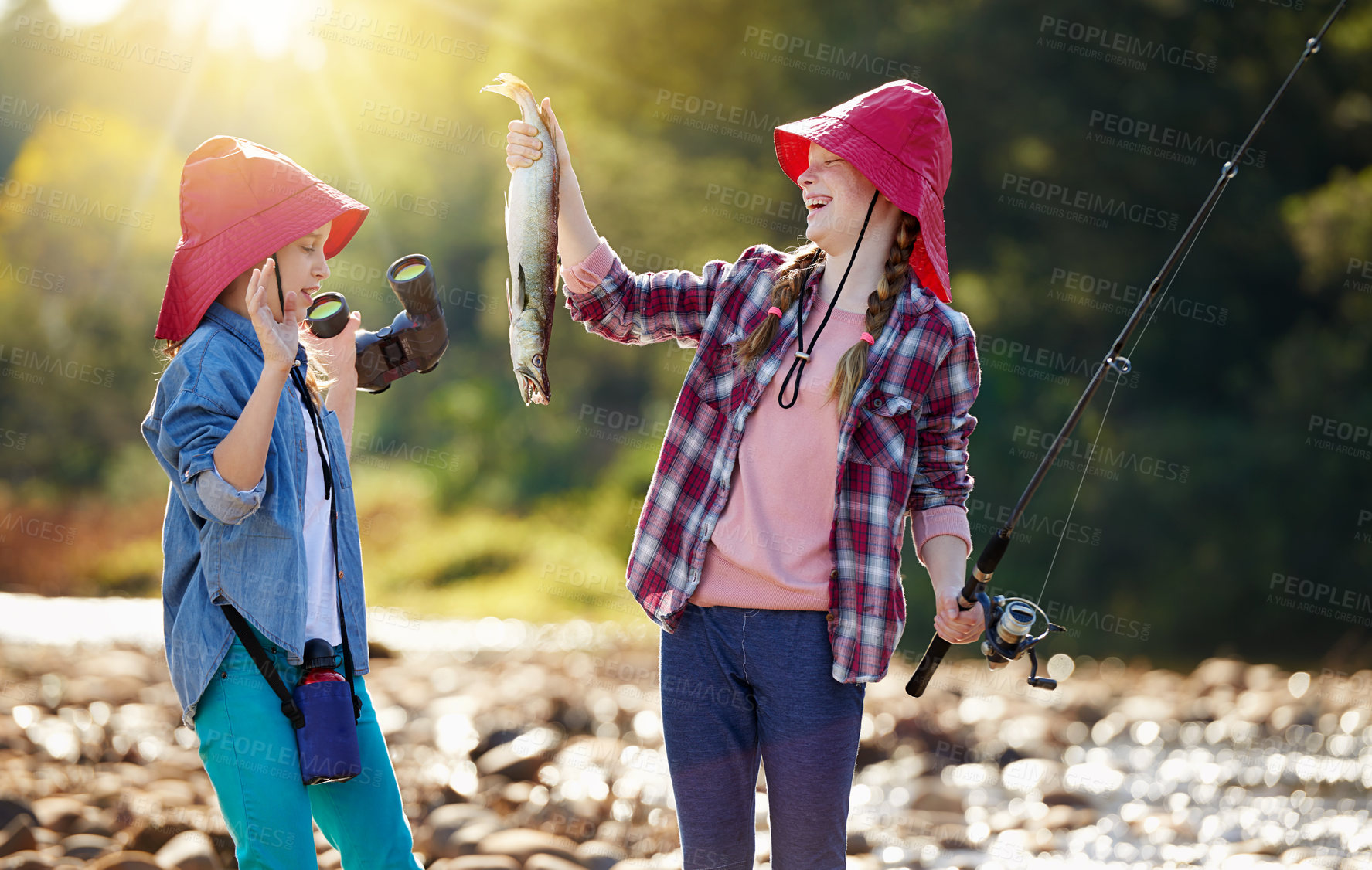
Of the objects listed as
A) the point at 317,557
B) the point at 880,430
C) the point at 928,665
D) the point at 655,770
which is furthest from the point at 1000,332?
the point at 317,557

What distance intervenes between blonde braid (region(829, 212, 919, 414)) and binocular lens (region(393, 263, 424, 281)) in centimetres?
95

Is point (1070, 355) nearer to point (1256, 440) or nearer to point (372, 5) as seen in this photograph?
point (1256, 440)

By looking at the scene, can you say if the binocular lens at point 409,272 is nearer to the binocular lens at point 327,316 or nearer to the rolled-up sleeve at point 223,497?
the binocular lens at point 327,316

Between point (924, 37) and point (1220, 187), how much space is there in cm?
1084

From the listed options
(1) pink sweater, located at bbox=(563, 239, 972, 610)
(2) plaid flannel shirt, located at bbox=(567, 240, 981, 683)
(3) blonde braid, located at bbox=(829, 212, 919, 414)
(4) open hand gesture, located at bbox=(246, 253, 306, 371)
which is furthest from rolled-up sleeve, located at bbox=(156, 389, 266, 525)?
(3) blonde braid, located at bbox=(829, 212, 919, 414)

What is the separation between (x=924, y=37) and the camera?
13109 millimetres

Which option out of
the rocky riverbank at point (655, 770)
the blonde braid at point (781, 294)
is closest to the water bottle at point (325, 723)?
the blonde braid at point (781, 294)

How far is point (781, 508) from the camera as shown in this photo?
7.90 ft

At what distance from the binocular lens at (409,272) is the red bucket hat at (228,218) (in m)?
0.31

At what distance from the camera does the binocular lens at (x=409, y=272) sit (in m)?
2.65

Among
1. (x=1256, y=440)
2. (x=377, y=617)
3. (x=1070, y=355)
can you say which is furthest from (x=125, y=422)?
(x=1256, y=440)

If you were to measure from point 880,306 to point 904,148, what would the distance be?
0.35 meters

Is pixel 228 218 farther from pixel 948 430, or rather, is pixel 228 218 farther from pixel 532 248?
pixel 948 430

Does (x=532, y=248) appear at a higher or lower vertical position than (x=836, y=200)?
lower
